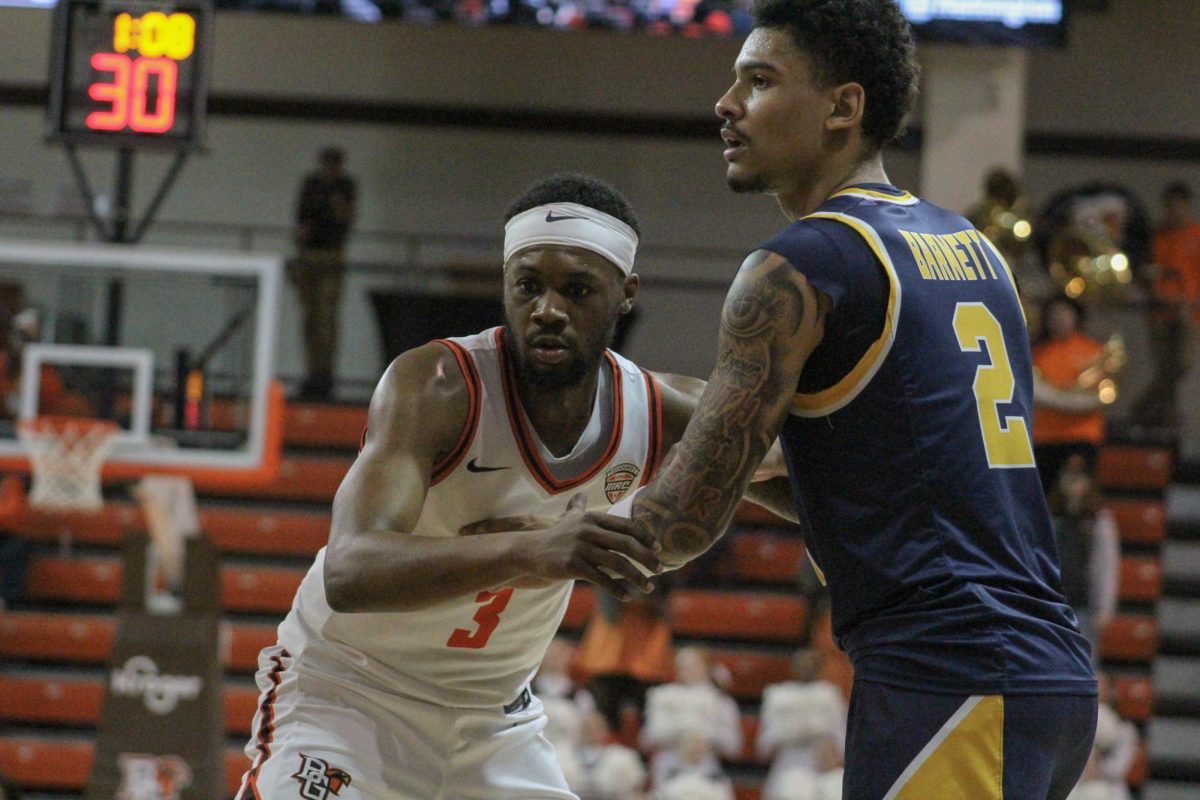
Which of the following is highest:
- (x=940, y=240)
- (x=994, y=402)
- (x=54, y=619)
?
(x=940, y=240)

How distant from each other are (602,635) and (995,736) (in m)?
A: 8.13

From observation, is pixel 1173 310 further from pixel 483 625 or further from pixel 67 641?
pixel 483 625

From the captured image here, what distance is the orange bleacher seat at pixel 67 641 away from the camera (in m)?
11.9

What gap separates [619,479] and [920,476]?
40.9 inches

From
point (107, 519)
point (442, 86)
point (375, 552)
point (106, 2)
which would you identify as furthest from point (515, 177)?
point (375, 552)

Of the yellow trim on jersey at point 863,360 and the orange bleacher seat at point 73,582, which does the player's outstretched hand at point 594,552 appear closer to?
the yellow trim on jersey at point 863,360

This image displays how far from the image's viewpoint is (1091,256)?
12.5m

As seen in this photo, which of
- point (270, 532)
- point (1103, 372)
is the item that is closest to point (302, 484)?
point (270, 532)

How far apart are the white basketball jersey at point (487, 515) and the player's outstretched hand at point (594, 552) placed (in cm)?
62

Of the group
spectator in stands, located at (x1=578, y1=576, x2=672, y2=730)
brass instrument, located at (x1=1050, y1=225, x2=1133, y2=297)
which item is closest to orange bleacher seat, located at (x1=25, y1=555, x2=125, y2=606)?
spectator in stands, located at (x1=578, y1=576, x2=672, y2=730)

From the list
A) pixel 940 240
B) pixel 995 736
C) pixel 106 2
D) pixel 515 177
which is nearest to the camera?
pixel 995 736

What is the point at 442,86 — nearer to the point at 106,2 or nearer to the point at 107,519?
the point at 107,519

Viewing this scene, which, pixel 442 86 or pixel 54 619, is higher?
pixel 442 86

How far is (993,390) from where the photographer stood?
2.82 meters
